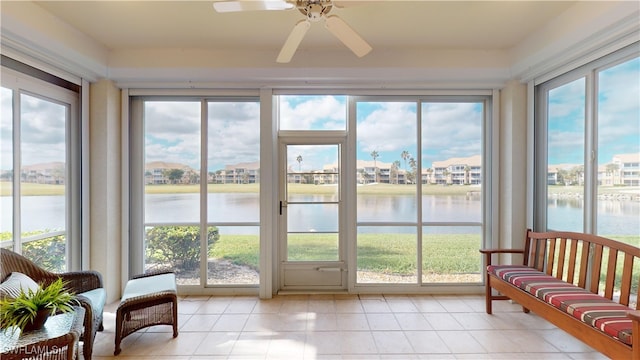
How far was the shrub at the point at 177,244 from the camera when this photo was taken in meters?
4.10

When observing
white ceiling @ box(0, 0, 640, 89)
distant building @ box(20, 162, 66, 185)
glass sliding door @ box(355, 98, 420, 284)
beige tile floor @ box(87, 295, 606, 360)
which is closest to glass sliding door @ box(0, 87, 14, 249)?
distant building @ box(20, 162, 66, 185)

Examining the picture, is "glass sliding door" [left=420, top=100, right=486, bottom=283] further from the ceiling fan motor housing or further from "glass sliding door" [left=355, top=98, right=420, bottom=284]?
the ceiling fan motor housing

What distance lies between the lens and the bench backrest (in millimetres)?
2538

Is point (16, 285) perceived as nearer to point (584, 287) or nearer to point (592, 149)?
point (584, 287)

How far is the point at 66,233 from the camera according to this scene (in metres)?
3.53

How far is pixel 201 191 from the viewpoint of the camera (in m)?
4.09

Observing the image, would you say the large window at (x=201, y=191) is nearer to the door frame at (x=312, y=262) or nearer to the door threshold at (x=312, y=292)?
the door frame at (x=312, y=262)

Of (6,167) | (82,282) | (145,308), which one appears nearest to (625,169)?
(145,308)

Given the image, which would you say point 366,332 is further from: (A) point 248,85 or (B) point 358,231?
(A) point 248,85

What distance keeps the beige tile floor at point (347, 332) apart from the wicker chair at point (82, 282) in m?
0.29

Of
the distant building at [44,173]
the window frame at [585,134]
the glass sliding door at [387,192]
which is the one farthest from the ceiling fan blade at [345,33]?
→ the distant building at [44,173]

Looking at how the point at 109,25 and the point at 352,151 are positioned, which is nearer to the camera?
the point at 109,25

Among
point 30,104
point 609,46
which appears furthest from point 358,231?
point 30,104

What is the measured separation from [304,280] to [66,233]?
2667 mm
